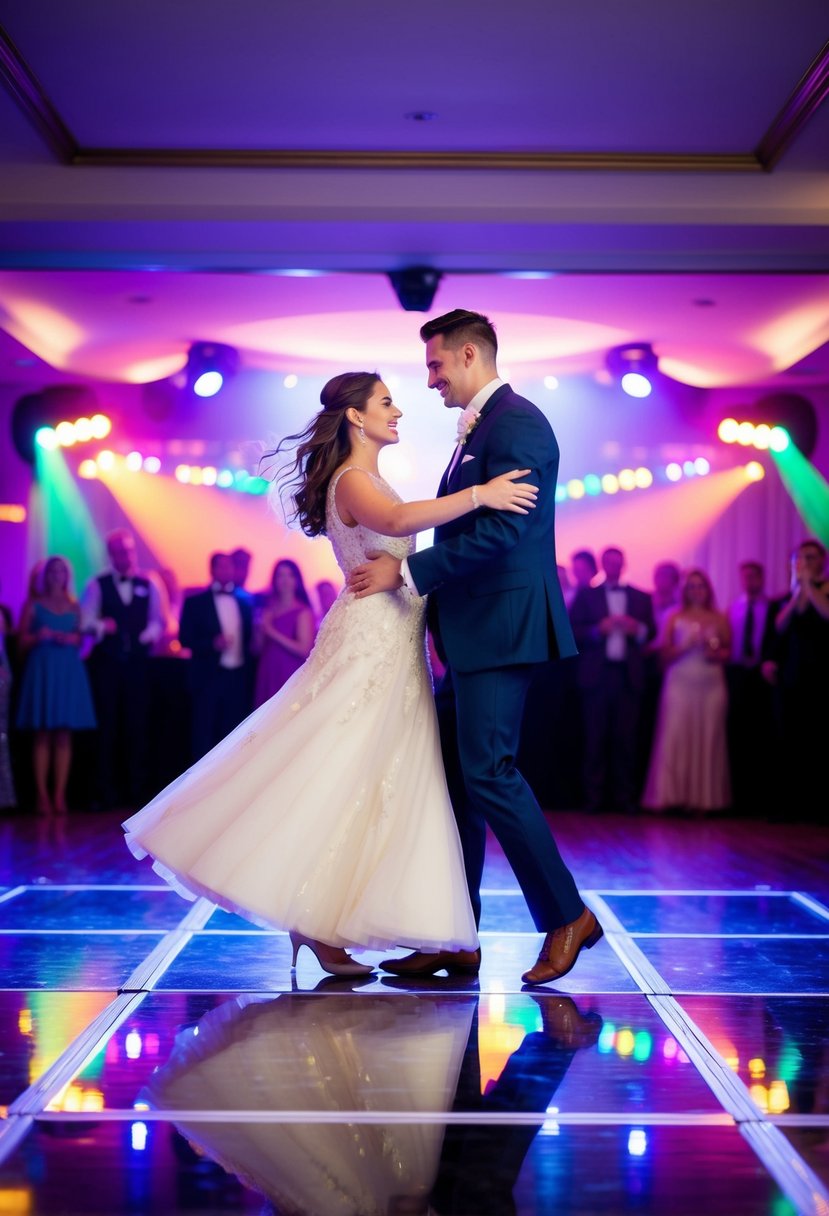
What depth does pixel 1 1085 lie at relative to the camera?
2281 mm

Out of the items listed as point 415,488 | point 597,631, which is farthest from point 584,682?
point 415,488

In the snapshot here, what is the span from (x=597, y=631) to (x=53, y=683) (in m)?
3.26

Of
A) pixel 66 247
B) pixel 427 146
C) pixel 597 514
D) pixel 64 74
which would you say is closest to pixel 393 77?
pixel 427 146

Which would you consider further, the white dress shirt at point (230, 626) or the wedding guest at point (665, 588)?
the wedding guest at point (665, 588)

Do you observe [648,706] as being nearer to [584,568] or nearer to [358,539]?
[584,568]

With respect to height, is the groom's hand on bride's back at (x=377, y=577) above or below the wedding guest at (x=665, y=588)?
below

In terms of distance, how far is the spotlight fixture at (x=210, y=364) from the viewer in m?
9.89

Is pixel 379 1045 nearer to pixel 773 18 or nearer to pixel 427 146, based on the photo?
pixel 773 18

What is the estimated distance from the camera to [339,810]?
3068mm

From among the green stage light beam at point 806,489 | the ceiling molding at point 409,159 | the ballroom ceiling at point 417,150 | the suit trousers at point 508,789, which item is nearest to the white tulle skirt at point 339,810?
the suit trousers at point 508,789

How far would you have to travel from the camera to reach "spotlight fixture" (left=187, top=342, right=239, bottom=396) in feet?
32.4

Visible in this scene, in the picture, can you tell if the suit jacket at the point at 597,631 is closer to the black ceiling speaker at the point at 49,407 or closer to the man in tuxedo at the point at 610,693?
the man in tuxedo at the point at 610,693

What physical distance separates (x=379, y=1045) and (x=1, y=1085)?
71cm

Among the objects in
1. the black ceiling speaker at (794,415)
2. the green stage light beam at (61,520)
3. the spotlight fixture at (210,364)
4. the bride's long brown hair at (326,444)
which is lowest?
the bride's long brown hair at (326,444)
